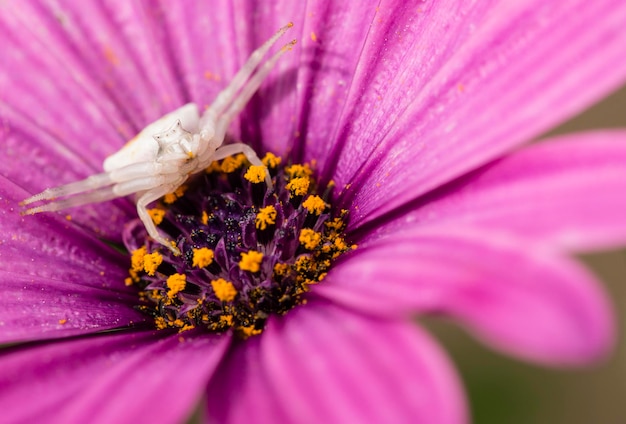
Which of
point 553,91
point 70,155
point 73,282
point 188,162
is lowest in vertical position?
point 553,91

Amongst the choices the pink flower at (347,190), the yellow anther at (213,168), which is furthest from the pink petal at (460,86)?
the yellow anther at (213,168)

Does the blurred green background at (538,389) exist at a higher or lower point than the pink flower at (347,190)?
lower

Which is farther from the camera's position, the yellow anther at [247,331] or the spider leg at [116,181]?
the spider leg at [116,181]

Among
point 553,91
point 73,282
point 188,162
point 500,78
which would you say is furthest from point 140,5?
point 553,91

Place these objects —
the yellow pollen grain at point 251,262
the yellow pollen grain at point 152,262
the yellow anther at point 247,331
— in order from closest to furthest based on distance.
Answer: the yellow anther at point 247,331
the yellow pollen grain at point 251,262
the yellow pollen grain at point 152,262

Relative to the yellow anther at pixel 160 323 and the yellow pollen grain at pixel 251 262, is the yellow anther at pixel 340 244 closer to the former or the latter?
the yellow pollen grain at pixel 251 262

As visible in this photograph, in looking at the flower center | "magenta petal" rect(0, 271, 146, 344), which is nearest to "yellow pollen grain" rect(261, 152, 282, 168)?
the flower center

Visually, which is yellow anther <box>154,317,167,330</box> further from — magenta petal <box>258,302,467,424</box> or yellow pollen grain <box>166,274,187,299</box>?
magenta petal <box>258,302,467,424</box>

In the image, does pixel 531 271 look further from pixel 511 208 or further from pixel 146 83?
pixel 146 83
